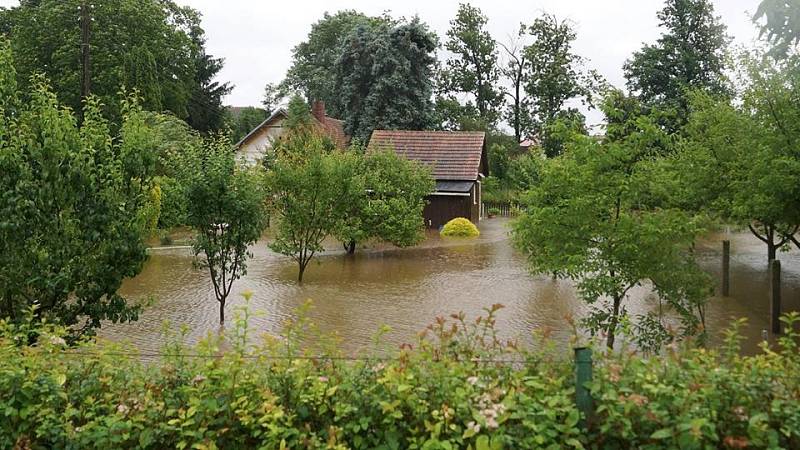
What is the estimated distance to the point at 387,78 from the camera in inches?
1746

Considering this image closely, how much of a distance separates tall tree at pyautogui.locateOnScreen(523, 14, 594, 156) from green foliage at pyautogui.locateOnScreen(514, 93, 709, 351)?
46196 mm

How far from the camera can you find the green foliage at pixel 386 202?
24.1m

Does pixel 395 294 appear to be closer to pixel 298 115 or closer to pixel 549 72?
pixel 298 115

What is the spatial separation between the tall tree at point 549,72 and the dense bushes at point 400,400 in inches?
2077

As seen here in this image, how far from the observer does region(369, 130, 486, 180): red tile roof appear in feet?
120

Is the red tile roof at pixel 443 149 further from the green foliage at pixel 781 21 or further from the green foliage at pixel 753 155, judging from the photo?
the green foliage at pixel 781 21

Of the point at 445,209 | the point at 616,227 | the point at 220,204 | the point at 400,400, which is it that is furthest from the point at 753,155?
the point at 445,209

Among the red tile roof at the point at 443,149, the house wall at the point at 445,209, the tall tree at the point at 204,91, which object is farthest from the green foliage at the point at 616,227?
the tall tree at the point at 204,91

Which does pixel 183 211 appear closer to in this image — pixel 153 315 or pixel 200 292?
pixel 153 315

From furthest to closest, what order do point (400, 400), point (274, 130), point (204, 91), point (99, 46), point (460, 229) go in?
point (204, 91) → point (274, 130) → point (99, 46) → point (460, 229) → point (400, 400)

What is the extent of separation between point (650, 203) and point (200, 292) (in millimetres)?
11344

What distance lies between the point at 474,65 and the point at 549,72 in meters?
6.49

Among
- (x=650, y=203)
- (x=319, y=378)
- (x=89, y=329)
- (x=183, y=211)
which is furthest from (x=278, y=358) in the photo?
(x=183, y=211)

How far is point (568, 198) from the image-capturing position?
10891 mm
